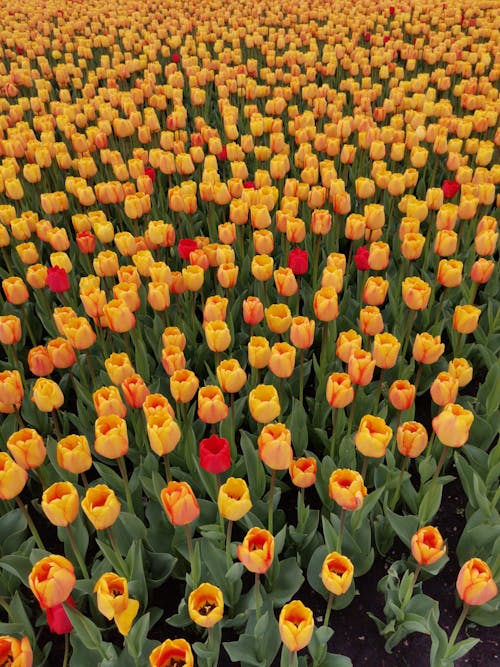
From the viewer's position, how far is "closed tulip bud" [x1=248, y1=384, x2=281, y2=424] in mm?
2158

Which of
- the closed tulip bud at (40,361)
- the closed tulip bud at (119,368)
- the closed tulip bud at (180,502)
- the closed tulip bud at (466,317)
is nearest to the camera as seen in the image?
the closed tulip bud at (180,502)

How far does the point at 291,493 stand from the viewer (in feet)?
9.93

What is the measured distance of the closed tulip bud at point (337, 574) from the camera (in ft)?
5.93

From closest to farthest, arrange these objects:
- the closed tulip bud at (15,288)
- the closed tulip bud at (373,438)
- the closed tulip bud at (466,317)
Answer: the closed tulip bud at (373,438) → the closed tulip bud at (466,317) → the closed tulip bud at (15,288)

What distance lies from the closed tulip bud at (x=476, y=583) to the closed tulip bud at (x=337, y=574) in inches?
13.1

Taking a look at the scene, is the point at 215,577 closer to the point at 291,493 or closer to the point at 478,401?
the point at 291,493

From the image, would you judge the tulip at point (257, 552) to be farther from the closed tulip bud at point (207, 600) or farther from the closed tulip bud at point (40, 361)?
the closed tulip bud at point (40, 361)

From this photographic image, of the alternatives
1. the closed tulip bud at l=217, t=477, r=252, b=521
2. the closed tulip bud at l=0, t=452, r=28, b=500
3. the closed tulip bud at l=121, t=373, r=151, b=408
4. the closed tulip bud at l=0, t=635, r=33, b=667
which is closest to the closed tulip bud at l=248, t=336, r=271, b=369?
the closed tulip bud at l=121, t=373, r=151, b=408

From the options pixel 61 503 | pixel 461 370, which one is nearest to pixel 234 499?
pixel 61 503

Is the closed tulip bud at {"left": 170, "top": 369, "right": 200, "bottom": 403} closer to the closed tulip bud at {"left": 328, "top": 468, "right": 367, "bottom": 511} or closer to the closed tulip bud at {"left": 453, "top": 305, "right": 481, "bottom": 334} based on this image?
the closed tulip bud at {"left": 328, "top": 468, "right": 367, "bottom": 511}

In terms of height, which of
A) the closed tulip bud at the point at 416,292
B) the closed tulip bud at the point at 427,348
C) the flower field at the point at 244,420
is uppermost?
the closed tulip bud at the point at 416,292

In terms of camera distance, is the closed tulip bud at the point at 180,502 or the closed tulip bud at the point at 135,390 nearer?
the closed tulip bud at the point at 180,502

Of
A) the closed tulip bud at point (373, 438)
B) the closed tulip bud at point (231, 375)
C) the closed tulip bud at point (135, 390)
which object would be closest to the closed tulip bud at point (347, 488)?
the closed tulip bud at point (373, 438)

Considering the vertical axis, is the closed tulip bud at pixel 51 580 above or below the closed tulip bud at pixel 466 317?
below
